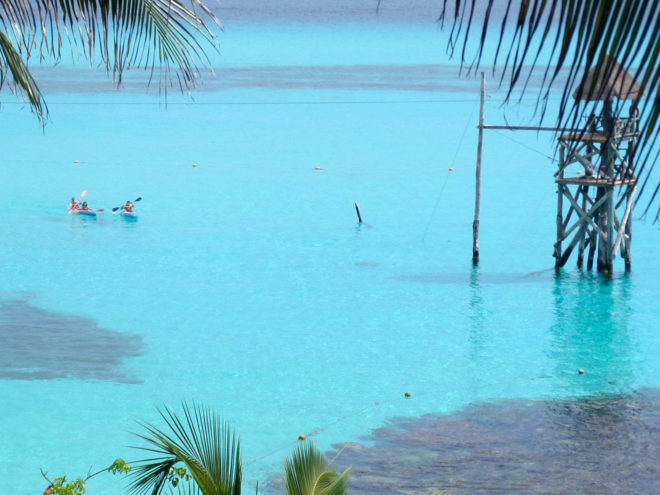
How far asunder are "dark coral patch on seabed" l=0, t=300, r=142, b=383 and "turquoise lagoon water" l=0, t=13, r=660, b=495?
0.07 meters

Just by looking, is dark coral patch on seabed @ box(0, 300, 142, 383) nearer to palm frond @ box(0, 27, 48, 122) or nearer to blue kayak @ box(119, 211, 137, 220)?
palm frond @ box(0, 27, 48, 122)

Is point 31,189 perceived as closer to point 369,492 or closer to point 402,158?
point 402,158

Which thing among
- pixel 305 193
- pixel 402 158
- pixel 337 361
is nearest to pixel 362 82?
pixel 402 158

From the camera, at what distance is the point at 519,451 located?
44.8 feet

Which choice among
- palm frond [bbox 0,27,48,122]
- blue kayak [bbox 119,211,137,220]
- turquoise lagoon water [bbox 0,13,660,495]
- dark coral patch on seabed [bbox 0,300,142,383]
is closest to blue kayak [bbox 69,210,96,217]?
turquoise lagoon water [bbox 0,13,660,495]

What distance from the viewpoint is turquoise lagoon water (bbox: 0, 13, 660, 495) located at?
54.1 feet

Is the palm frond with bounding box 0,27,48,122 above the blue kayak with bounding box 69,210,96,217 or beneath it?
above

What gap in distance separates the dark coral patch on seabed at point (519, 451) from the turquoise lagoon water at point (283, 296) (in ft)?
2.61

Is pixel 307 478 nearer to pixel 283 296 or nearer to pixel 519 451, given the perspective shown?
pixel 519 451

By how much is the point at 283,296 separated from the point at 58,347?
7.13m

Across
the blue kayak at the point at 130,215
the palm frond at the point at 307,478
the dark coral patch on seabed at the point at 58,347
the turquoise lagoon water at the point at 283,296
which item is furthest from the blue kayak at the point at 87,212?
the palm frond at the point at 307,478

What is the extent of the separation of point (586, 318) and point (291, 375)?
772 cm

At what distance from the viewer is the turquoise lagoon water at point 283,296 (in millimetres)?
16484

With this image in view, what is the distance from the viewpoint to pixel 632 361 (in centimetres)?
1914
